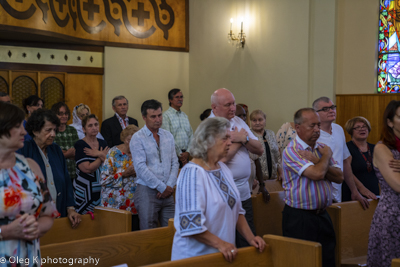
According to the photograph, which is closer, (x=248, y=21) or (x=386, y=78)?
(x=386, y=78)

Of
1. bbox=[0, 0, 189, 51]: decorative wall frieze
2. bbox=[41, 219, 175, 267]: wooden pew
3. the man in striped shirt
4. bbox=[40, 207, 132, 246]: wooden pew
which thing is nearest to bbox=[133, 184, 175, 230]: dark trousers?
bbox=[40, 207, 132, 246]: wooden pew

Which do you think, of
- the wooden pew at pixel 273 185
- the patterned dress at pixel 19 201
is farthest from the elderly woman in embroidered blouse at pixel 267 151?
the patterned dress at pixel 19 201

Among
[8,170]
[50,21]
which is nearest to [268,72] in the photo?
[50,21]

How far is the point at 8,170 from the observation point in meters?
1.95

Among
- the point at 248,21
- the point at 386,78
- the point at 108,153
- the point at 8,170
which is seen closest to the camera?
the point at 8,170

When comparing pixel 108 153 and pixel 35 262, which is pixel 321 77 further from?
pixel 35 262

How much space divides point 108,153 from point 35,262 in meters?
2.17

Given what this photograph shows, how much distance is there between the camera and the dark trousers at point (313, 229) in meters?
3.04

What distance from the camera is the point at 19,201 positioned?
1.92 m

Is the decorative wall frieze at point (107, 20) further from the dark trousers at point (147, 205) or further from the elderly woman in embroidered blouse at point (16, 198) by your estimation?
the elderly woman in embroidered blouse at point (16, 198)

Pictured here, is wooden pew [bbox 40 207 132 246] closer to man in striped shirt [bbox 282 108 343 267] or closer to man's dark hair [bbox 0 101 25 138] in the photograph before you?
man in striped shirt [bbox 282 108 343 267]

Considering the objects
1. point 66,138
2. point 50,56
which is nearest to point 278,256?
point 66,138

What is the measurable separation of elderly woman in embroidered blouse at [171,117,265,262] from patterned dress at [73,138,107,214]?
1.92 metres

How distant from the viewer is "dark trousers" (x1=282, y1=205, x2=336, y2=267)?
3.04 m
